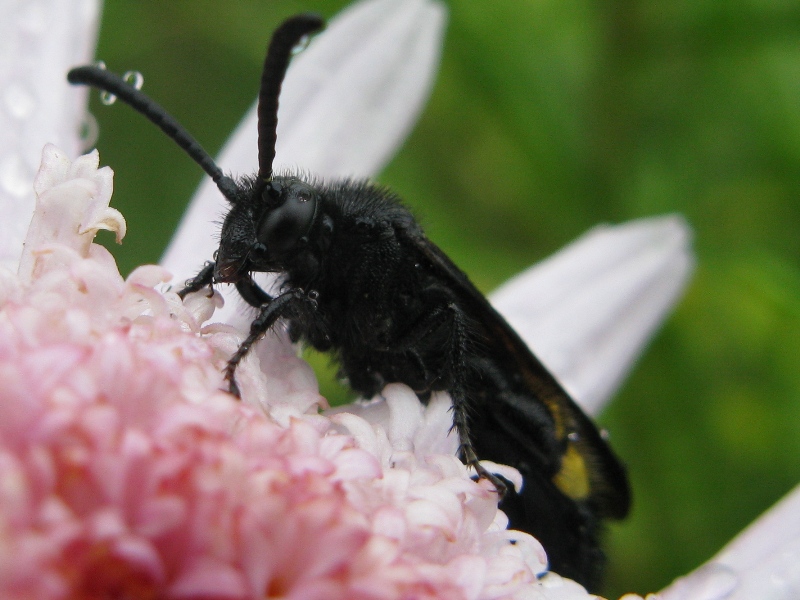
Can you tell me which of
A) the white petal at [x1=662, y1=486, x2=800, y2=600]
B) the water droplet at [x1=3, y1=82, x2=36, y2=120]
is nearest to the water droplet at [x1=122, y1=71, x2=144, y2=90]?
the water droplet at [x1=3, y1=82, x2=36, y2=120]

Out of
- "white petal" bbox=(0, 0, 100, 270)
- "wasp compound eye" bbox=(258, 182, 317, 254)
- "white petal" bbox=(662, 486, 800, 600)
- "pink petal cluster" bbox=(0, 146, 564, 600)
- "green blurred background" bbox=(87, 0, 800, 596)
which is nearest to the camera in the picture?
"pink petal cluster" bbox=(0, 146, 564, 600)

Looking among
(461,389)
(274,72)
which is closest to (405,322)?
(461,389)

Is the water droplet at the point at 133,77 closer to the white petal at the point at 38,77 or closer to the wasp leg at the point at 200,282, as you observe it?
the white petal at the point at 38,77

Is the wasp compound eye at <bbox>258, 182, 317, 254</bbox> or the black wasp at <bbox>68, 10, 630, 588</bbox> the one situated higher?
the wasp compound eye at <bbox>258, 182, 317, 254</bbox>

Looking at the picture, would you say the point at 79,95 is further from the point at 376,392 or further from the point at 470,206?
the point at 470,206

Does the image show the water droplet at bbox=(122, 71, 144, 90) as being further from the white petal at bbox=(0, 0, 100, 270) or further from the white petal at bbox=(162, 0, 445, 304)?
the white petal at bbox=(162, 0, 445, 304)

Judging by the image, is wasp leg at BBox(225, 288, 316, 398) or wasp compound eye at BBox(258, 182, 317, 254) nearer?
wasp leg at BBox(225, 288, 316, 398)
